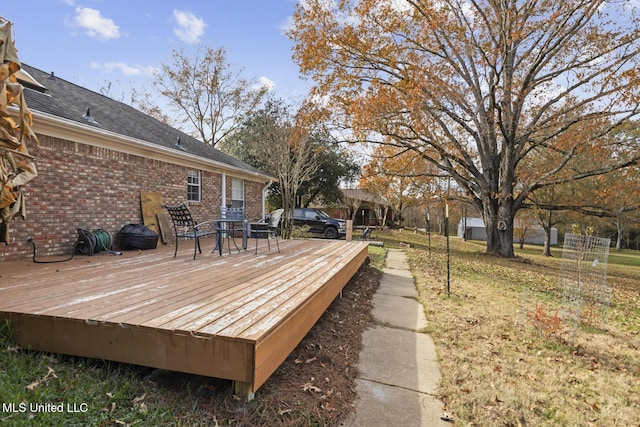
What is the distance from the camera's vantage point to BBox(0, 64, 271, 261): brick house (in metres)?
5.02

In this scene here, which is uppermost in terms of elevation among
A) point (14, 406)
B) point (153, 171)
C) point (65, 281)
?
point (153, 171)

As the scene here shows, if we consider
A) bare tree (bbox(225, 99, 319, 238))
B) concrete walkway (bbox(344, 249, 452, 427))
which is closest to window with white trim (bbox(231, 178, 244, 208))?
bare tree (bbox(225, 99, 319, 238))

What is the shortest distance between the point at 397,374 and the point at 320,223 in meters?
12.6

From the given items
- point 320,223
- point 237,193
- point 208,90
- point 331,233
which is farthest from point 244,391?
point 208,90

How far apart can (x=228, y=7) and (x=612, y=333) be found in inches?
482

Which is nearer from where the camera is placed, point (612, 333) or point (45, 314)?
point (45, 314)

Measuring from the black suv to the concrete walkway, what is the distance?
1024 centimetres

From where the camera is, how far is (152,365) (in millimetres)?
2111

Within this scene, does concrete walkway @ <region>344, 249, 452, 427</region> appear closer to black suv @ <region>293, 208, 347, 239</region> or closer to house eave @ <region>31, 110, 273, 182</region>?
house eave @ <region>31, 110, 273, 182</region>

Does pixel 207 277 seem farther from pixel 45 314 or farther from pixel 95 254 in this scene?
pixel 95 254

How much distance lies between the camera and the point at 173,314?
7.89 ft

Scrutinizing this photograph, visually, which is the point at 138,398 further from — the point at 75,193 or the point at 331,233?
the point at 331,233

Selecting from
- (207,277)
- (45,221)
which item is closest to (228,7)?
(45,221)

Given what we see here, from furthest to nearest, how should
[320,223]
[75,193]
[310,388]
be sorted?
[320,223]
[75,193]
[310,388]
